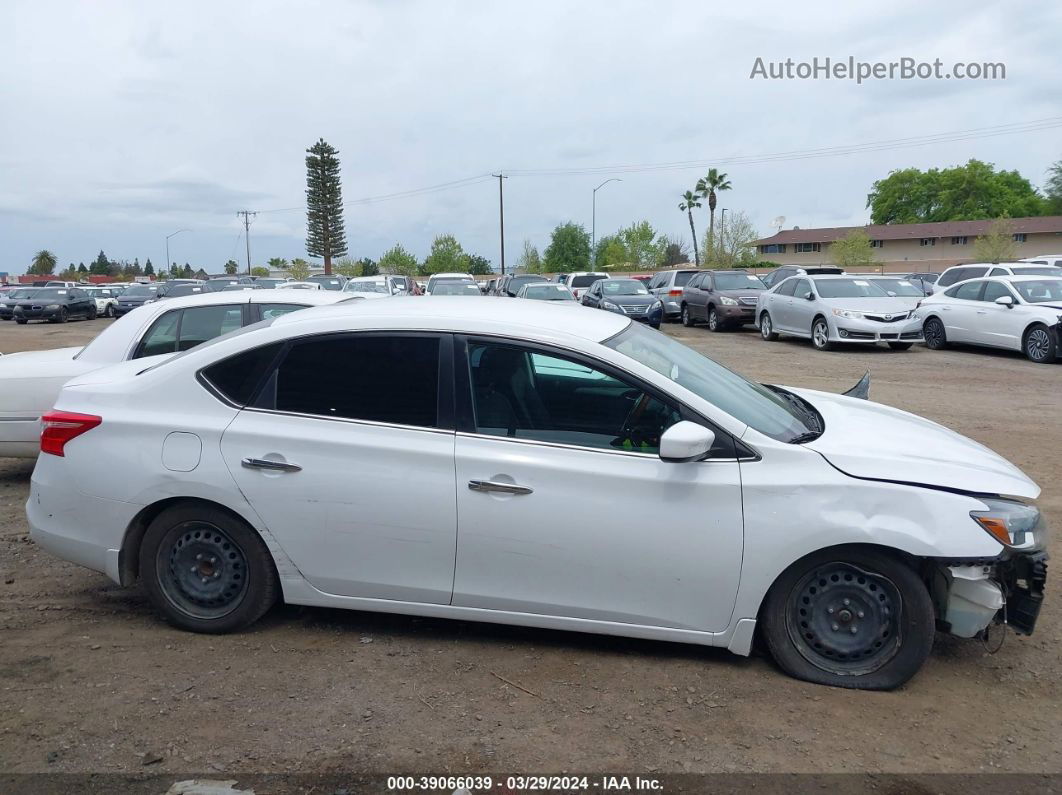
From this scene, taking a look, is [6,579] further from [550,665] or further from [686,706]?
[686,706]

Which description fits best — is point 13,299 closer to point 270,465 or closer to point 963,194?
point 270,465

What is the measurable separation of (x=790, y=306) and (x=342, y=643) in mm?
17946

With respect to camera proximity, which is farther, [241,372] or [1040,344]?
[1040,344]

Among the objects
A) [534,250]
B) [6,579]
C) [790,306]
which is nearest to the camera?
[6,579]

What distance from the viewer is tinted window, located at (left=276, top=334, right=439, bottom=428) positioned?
4086 mm

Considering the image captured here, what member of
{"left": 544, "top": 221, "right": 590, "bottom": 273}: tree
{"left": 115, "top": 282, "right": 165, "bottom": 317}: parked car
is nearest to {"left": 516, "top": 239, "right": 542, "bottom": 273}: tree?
{"left": 544, "top": 221, "right": 590, "bottom": 273}: tree

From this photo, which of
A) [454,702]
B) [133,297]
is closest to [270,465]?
[454,702]

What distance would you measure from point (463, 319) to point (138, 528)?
1.90m

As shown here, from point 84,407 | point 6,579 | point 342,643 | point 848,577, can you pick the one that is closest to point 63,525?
point 84,407

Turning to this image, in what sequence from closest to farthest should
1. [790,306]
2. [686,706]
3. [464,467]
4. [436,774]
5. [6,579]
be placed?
[436,774] < [686,706] < [464,467] < [6,579] < [790,306]

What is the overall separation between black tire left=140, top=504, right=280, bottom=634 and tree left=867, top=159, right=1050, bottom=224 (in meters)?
95.6

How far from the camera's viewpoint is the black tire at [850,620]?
3.68 metres

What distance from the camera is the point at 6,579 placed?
16.7 feet

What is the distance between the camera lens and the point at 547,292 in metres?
23.9
